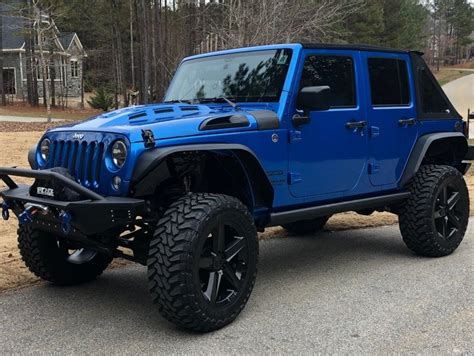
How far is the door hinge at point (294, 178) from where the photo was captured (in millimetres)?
4562

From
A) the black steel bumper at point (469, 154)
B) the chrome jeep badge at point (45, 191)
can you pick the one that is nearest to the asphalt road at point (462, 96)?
the black steel bumper at point (469, 154)

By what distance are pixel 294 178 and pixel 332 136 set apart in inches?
23.0

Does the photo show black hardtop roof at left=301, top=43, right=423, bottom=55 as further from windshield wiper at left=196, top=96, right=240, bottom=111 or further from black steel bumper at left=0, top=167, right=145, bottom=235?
black steel bumper at left=0, top=167, right=145, bottom=235

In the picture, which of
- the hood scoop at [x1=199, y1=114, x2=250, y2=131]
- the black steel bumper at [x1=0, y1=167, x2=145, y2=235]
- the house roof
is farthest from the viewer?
the house roof

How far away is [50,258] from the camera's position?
15.6 feet

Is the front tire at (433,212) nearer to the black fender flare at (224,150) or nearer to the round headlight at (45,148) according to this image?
the black fender flare at (224,150)

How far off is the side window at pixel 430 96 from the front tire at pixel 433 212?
0.63 meters

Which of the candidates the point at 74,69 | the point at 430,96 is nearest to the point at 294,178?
the point at 430,96

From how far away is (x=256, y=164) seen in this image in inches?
169

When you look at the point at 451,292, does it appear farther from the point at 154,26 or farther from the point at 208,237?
the point at 154,26

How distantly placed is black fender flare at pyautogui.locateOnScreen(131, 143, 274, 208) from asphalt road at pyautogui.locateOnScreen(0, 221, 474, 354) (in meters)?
0.94

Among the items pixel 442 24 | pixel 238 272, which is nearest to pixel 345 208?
pixel 238 272

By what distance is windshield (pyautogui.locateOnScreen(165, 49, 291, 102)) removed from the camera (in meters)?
4.76

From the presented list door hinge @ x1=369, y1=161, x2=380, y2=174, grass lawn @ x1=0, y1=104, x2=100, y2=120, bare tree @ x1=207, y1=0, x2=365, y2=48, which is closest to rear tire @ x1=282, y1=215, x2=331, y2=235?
door hinge @ x1=369, y1=161, x2=380, y2=174
